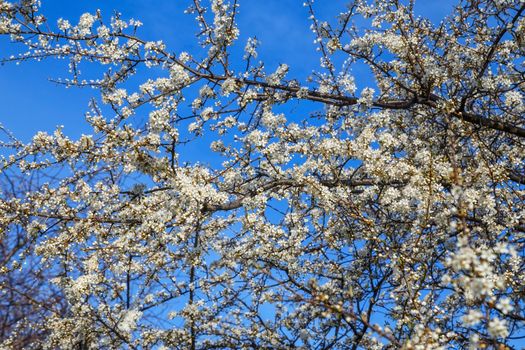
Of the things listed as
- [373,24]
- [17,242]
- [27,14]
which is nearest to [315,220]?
[373,24]

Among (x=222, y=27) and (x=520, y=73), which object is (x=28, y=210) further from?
(x=520, y=73)

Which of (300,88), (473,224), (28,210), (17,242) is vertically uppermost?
(17,242)

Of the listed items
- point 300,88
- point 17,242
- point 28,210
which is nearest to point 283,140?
point 300,88

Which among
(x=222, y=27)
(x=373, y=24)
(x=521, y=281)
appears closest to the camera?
(x=521, y=281)

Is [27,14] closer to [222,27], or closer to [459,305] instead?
[222,27]

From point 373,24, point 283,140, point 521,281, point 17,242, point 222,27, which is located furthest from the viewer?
point 17,242

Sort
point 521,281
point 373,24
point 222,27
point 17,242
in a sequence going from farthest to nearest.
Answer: point 17,242 < point 373,24 < point 222,27 < point 521,281

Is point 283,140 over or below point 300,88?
below

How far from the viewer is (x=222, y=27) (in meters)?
6.64

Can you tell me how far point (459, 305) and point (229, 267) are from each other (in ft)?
10.2

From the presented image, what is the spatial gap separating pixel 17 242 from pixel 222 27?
9.04 m

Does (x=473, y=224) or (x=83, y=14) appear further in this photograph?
(x=83, y=14)

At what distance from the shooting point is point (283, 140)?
718cm

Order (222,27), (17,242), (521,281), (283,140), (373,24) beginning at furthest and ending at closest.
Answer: (17,242), (373,24), (283,140), (222,27), (521,281)
